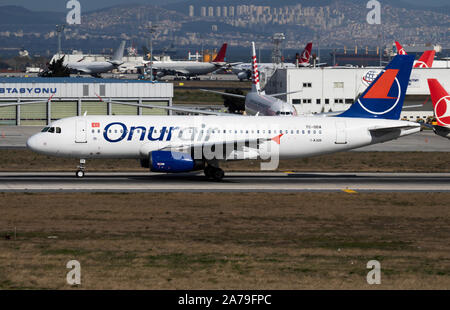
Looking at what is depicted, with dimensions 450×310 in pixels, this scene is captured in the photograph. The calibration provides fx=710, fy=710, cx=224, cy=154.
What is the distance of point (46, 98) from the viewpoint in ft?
329

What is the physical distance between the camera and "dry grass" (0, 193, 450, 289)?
944 inches

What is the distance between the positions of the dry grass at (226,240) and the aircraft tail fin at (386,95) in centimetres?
945

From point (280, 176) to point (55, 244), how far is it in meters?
26.9

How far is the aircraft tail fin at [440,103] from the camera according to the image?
172ft

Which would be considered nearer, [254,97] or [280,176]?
[280,176]

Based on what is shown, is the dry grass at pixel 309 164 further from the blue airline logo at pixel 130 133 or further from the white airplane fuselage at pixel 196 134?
the blue airline logo at pixel 130 133

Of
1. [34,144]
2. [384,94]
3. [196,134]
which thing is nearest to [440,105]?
[384,94]

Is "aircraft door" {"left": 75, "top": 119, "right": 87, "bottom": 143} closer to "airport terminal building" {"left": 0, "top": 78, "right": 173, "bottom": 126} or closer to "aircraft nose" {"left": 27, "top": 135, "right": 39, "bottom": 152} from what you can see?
"aircraft nose" {"left": 27, "top": 135, "right": 39, "bottom": 152}

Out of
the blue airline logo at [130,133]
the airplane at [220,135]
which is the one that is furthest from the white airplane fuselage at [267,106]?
the blue airline logo at [130,133]

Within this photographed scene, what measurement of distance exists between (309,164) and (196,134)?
15656mm
